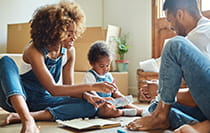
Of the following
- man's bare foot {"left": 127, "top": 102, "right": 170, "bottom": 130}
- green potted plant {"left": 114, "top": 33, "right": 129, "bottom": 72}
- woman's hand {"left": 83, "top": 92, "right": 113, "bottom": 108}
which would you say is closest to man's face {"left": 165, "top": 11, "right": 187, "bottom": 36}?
man's bare foot {"left": 127, "top": 102, "right": 170, "bottom": 130}

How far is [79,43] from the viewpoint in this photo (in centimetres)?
290

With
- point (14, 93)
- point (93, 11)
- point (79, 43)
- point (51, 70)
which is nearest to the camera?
point (14, 93)

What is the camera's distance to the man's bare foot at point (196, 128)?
3.32 feet

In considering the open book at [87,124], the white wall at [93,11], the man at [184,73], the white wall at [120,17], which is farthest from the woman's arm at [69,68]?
the white wall at [93,11]

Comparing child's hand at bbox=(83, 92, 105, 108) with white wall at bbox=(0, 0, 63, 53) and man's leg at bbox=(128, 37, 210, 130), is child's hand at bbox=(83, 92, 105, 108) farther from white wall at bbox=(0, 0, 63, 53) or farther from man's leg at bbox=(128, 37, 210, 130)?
white wall at bbox=(0, 0, 63, 53)

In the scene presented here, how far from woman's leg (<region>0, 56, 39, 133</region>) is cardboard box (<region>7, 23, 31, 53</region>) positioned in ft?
4.71

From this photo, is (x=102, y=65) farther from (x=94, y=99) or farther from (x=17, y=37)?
(x=17, y=37)

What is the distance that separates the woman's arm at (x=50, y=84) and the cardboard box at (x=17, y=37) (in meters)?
1.38

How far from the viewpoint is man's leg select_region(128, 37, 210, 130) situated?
1023mm

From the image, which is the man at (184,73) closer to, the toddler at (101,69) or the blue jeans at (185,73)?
the blue jeans at (185,73)

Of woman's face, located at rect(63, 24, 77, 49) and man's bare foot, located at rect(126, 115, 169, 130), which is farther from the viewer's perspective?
woman's face, located at rect(63, 24, 77, 49)

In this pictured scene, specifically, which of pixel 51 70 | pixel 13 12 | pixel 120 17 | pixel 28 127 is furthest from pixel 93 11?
pixel 28 127

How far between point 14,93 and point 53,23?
42 centimetres

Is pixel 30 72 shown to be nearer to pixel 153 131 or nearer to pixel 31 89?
pixel 31 89
